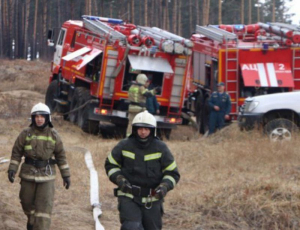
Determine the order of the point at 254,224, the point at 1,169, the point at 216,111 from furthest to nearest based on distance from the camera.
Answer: the point at 216,111 → the point at 1,169 → the point at 254,224

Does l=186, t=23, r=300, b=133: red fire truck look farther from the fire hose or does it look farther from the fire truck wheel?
the fire hose

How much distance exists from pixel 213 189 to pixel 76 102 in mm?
10320

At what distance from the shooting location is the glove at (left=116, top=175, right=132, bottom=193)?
21.1ft

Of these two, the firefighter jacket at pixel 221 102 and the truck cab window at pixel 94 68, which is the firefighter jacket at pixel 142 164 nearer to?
the firefighter jacket at pixel 221 102

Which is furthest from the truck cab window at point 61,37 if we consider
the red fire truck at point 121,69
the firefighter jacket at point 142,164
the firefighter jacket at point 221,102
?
the firefighter jacket at point 142,164

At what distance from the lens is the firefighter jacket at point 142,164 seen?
21.4 ft

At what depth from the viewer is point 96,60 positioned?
742 inches

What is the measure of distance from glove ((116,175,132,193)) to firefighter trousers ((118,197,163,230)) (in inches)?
6.3

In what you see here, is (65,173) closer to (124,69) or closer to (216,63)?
(124,69)

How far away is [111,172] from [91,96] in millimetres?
12524

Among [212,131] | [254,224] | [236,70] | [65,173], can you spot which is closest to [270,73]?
[236,70]

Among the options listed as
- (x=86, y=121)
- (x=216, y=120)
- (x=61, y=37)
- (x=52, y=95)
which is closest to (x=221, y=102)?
(x=216, y=120)

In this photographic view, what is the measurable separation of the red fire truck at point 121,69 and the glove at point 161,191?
11.2m

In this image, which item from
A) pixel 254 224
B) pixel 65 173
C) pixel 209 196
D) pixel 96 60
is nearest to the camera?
pixel 65 173
